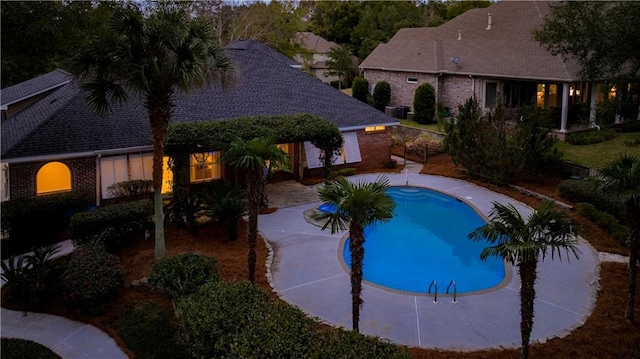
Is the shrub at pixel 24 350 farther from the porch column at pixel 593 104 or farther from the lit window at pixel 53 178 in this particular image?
the porch column at pixel 593 104

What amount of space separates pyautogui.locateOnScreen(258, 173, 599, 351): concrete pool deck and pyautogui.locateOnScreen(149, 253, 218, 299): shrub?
1.86 meters

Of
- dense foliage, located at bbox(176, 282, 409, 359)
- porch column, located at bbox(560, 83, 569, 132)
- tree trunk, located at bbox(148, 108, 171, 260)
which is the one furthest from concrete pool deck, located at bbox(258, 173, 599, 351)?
porch column, located at bbox(560, 83, 569, 132)

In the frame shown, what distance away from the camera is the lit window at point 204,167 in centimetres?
1939

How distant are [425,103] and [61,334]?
24846 mm

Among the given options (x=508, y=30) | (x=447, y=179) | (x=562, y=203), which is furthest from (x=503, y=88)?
(x=562, y=203)

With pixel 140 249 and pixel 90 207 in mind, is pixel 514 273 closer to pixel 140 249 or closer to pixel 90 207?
pixel 140 249

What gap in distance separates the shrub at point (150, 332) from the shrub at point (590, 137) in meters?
21.0

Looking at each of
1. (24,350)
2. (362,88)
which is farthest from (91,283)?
(362,88)

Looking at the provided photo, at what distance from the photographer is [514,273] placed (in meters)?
13.2

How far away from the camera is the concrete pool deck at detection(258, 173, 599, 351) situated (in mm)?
10047

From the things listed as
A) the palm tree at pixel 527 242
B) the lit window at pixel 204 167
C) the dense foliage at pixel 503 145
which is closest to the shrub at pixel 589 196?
the dense foliage at pixel 503 145

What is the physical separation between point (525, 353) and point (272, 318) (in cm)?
419

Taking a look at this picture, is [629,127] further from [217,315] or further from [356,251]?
[217,315]

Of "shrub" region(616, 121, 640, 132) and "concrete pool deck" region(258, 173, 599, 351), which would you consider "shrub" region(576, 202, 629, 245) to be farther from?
"shrub" region(616, 121, 640, 132)
